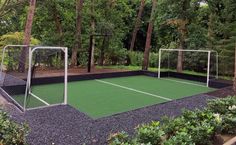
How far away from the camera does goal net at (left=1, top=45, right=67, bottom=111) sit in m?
5.34

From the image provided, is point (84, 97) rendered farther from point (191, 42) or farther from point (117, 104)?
point (191, 42)

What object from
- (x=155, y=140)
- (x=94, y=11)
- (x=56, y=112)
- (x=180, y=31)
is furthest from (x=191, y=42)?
(x=155, y=140)

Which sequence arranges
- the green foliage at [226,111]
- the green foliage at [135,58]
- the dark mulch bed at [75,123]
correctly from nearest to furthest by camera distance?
the dark mulch bed at [75,123], the green foliage at [226,111], the green foliage at [135,58]

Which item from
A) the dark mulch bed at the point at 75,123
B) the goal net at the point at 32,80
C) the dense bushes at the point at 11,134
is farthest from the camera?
the goal net at the point at 32,80

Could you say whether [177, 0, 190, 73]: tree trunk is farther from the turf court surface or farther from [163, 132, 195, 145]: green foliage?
[163, 132, 195, 145]: green foliage

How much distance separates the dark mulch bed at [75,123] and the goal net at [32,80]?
545mm

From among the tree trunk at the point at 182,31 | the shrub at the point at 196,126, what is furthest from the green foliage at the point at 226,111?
the tree trunk at the point at 182,31

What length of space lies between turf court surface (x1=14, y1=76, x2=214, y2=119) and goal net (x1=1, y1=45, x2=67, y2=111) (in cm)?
2

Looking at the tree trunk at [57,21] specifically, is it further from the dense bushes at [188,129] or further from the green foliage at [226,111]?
the dense bushes at [188,129]

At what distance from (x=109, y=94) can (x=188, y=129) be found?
3802mm

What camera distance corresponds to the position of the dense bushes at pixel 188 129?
3113mm

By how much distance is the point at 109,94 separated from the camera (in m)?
7.06

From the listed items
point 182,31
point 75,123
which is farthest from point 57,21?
point 75,123

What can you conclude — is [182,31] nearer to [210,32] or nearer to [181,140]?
[210,32]
